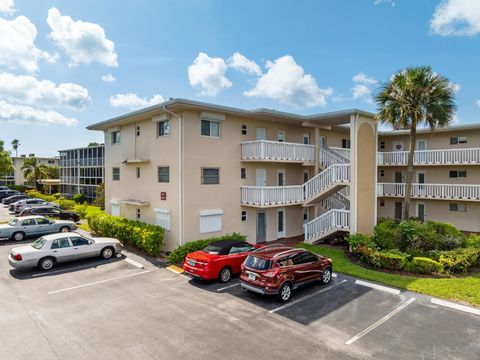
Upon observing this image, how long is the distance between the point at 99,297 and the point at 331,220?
42.2 feet

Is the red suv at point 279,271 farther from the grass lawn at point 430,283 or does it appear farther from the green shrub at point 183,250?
the green shrub at point 183,250

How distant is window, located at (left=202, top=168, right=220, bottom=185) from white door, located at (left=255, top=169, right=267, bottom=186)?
10.2ft

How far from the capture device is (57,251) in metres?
14.6

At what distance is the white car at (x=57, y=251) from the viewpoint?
1375 centimetres

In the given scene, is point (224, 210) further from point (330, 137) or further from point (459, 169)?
point (459, 169)

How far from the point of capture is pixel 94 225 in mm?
21875

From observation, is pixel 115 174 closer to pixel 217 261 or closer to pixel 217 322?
pixel 217 261

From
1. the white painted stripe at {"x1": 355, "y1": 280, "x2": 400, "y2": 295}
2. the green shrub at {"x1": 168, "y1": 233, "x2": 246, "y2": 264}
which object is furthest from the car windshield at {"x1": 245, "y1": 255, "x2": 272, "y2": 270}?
the green shrub at {"x1": 168, "y1": 233, "x2": 246, "y2": 264}

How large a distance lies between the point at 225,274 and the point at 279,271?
3.03 m

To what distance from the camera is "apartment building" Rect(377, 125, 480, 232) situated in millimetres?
23000

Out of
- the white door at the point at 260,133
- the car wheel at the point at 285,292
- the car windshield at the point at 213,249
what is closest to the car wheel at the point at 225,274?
the car windshield at the point at 213,249

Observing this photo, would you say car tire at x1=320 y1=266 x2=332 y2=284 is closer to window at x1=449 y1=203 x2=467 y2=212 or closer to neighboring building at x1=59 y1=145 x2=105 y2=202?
window at x1=449 y1=203 x2=467 y2=212

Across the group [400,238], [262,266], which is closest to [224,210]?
[262,266]

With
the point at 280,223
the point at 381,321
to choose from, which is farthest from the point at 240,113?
the point at 381,321
